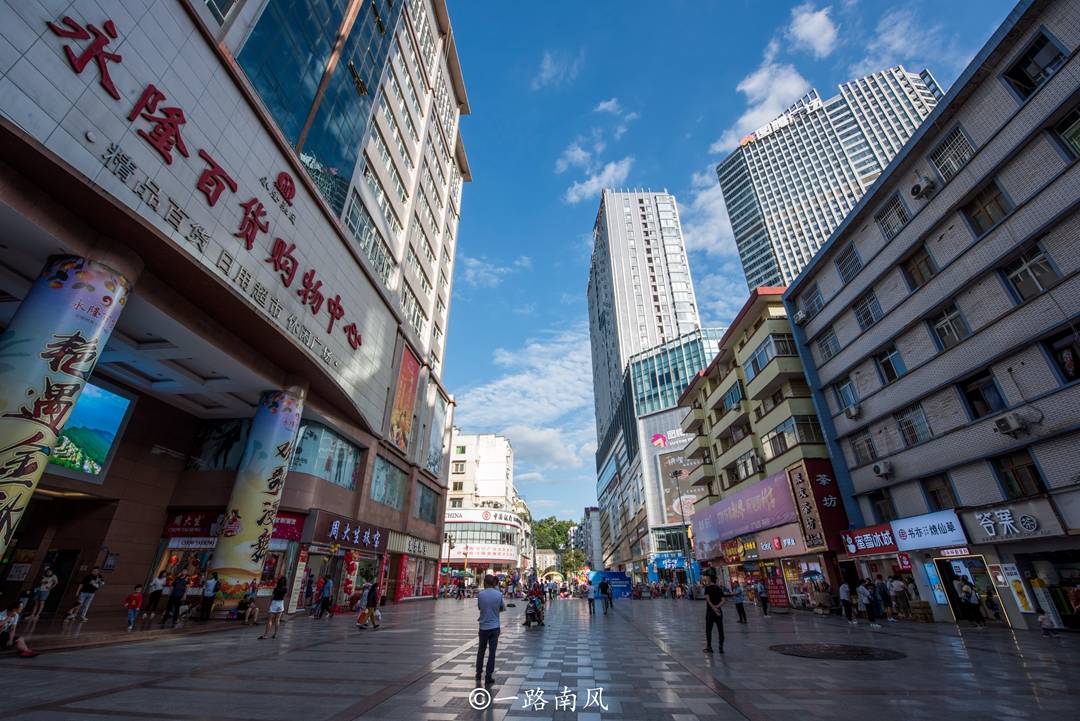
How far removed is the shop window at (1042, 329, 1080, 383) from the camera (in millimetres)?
14188

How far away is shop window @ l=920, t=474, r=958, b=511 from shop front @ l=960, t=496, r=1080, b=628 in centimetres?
159

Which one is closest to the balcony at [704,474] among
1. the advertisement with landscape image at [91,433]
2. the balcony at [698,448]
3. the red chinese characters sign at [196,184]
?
the balcony at [698,448]

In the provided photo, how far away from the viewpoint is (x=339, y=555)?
2403cm

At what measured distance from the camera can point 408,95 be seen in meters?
37.4

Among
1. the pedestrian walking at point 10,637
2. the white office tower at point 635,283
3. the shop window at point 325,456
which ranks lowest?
the pedestrian walking at point 10,637

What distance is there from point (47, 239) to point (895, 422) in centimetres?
3117

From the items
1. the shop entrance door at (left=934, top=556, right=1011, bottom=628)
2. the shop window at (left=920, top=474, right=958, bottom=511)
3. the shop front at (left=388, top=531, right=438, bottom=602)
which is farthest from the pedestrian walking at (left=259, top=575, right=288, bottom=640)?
the shop window at (left=920, top=474, right=958, bottom=511)

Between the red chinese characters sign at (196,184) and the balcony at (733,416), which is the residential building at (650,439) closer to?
the balcony at (733,416)

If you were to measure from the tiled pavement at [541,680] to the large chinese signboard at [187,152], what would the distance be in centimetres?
1076

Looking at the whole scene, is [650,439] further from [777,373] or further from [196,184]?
[196,184]

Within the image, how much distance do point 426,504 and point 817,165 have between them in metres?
124

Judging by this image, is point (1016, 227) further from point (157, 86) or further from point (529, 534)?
point (529, 534)

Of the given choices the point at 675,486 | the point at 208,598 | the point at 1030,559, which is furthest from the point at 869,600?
the point at 675,486

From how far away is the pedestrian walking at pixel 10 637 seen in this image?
30.6 ft
